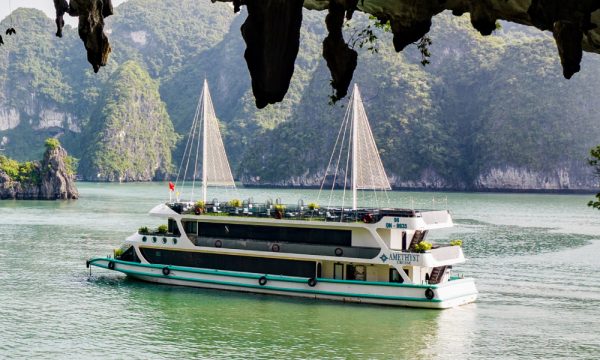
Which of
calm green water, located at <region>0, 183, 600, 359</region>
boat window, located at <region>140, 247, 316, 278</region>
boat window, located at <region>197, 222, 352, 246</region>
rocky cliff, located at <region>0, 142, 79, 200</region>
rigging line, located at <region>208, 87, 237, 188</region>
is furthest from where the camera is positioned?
rocky cliff, located at <region>0, 142, 79, 200</region>

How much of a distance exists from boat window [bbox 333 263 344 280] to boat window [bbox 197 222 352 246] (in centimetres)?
94

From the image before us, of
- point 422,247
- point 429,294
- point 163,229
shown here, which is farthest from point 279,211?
point 429,294

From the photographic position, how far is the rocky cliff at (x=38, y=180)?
434ft

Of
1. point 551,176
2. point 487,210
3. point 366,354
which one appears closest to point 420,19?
point 366,354

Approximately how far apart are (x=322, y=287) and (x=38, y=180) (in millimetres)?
105749

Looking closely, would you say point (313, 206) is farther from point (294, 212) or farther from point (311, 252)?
point (311, 252)

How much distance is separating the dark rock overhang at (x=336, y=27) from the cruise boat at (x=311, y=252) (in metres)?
27.8

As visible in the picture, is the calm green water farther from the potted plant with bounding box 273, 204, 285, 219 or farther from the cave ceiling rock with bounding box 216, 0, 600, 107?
the cave ceiling rock with bounding box 216, 0, 600, 107

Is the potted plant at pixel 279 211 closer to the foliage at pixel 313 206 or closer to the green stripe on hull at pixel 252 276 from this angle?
the foliage at pixel 313 206

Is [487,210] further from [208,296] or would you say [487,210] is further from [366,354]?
[366,354]

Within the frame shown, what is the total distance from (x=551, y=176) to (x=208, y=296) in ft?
542

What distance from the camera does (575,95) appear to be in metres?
198

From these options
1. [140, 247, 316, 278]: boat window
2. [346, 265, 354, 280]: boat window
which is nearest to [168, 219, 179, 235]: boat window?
[140, 247, 316, 278]: boat window

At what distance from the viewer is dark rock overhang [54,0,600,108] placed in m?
6.25
